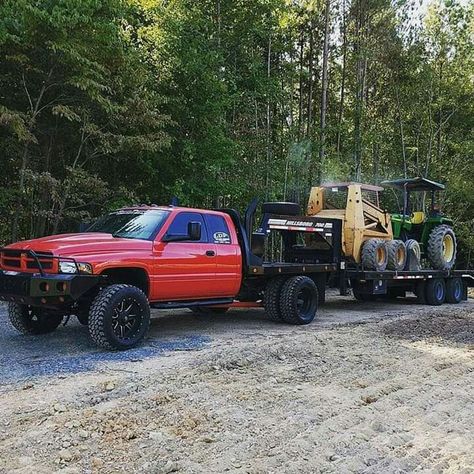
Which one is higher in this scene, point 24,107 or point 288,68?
point 288,68

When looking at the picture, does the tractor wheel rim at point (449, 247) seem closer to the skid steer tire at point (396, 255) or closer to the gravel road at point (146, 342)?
the skid steer tire at point (396, 255)

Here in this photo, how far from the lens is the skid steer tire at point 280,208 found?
392 inches

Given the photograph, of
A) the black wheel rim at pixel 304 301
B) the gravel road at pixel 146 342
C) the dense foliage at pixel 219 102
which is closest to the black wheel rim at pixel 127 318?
the gravel road at pixel 146 342

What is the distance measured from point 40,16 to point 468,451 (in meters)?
9.75

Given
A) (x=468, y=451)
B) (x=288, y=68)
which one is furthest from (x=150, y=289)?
(x=288, y=68)

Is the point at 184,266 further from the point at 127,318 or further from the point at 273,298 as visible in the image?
the point at 273,298

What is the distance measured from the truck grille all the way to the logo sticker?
2641 mm

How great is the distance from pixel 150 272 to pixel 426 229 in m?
9.03

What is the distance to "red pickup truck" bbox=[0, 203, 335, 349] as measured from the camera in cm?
655

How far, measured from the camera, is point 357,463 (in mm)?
3852

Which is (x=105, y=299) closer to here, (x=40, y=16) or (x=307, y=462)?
(x=307, y=462)

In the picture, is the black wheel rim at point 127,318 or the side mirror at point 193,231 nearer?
the black wheel rim at point 127,318

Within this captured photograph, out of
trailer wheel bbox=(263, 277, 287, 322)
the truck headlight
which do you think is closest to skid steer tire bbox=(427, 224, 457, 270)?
trailer wheel bbox=(263, 277, 287, 322)

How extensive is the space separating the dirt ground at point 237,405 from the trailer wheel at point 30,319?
22 cm
